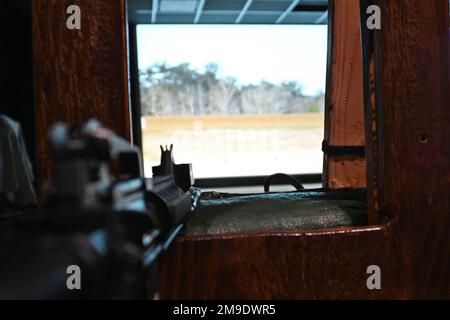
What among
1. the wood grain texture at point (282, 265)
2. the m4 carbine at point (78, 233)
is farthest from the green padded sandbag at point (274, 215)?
the m4 carbine at point (78, 233)

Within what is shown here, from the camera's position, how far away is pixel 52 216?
36cm

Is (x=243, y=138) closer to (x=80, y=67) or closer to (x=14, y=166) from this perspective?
(x=14, y=166)

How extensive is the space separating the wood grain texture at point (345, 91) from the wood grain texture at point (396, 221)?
66 centimetres

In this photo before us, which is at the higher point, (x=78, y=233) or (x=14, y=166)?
(x=78, y=233)

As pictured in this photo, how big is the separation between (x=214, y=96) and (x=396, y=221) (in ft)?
13.8

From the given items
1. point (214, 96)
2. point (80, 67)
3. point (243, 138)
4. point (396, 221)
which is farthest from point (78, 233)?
point (214, 96)

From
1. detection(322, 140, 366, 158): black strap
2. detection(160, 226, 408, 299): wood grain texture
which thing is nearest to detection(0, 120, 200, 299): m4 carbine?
detection(160, 226, 408, 299): wood grain texture

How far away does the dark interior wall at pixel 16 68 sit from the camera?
4137mm

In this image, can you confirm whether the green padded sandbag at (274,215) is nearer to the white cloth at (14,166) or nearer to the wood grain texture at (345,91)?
the wood grain texture at (345,91)

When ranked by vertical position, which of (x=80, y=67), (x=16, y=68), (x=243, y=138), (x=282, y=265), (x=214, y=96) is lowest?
(x=282, y=265)

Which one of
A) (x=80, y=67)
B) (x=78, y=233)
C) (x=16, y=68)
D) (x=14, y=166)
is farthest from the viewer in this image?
(x=16, y=68)

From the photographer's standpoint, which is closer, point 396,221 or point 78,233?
point 78,233

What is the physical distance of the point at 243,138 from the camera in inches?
193

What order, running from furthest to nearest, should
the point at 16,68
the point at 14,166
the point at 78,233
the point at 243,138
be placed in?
the point at 243,138
the point at 16,68
the point at 14,166
the point at 78,233
